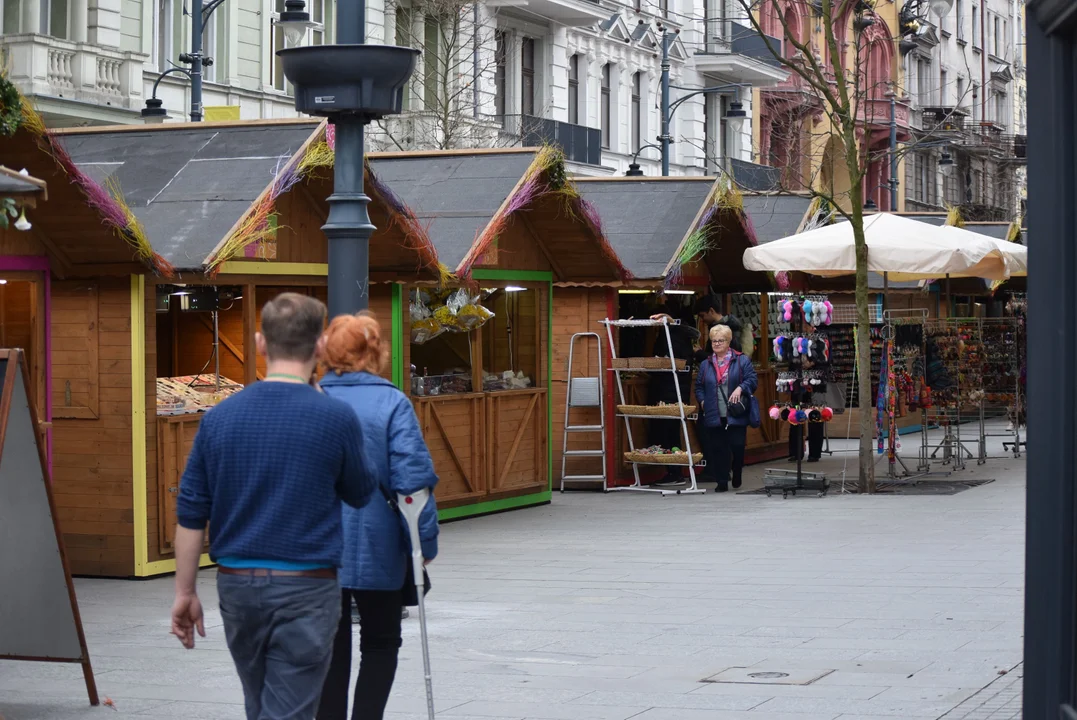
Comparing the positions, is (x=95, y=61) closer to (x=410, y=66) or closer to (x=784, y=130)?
(x=410, y=66)

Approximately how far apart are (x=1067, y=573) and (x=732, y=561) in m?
A: 8.34

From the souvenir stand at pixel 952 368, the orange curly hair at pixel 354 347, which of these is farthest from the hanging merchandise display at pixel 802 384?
the orange curly hair at pixel 354 347

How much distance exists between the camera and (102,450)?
11773mm

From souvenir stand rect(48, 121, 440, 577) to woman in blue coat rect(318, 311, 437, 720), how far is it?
212 inches

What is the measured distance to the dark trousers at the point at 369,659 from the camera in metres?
6.21

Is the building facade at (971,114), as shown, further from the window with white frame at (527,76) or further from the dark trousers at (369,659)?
the dark trousers at (369,659)

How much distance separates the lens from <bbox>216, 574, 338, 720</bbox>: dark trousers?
203 inches

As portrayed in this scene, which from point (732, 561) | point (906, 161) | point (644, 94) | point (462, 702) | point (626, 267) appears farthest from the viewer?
point (906, 161)

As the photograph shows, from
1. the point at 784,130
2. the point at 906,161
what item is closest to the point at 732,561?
the point at 784,130

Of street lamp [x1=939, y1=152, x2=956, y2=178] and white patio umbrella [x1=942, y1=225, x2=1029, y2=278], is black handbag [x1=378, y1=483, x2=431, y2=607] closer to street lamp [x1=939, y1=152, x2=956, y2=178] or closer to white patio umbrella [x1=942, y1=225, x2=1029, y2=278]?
white patio umbrella [x1=942, y1=225, x2=1029, y2=278]

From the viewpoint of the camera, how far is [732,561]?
12.6m

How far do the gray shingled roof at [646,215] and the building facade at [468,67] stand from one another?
1.88 metres

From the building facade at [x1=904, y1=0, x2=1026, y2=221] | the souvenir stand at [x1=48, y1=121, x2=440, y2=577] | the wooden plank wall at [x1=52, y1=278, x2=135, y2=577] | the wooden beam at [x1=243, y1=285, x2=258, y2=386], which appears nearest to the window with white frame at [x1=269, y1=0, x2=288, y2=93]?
the souvenir stand at [x1=48, y1=121, x2=440, y2=577]

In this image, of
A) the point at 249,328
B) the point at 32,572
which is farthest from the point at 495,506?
the point at 32,572
